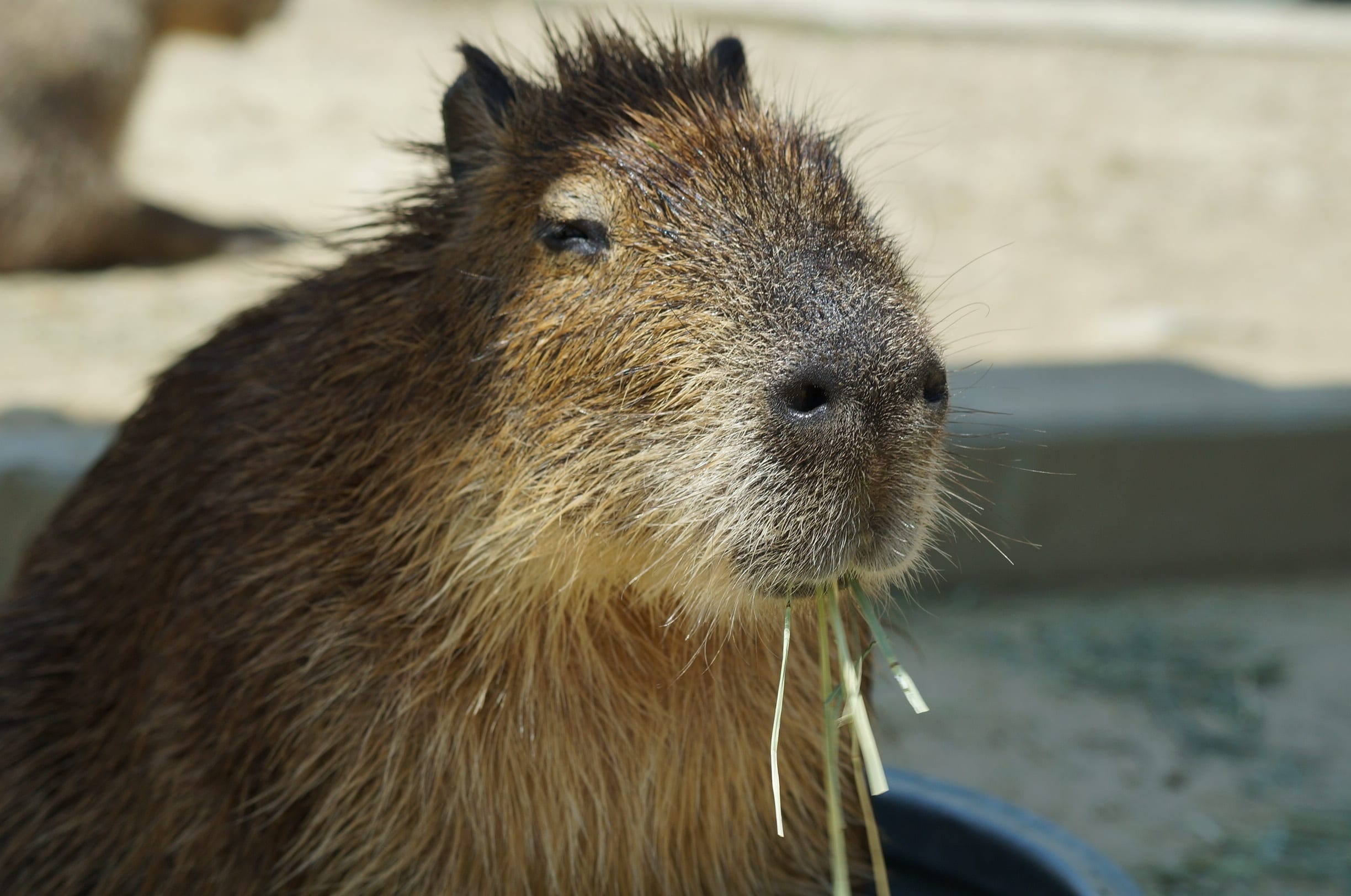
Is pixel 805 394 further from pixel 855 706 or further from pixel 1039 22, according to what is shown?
pixel 1039 22

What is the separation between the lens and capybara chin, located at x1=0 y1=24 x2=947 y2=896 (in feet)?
6.70

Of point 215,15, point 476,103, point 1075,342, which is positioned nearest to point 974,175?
point 1075,342

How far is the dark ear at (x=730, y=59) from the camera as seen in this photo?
2.58 metres

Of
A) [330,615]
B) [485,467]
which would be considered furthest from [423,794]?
[485,467]

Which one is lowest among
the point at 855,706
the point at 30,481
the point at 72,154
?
the point at 855,706

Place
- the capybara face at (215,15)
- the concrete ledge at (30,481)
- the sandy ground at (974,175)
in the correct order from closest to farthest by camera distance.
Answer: the concrete ledge at (30,481)
the sandy ground at (974,175)
the capybara face at (215,15)

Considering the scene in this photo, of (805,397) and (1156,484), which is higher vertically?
(805,397)

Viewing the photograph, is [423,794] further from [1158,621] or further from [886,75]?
[886,75]

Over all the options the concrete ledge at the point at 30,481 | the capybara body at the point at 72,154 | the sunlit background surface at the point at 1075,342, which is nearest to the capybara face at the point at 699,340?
the sunlit background surface at the point at 1075,342

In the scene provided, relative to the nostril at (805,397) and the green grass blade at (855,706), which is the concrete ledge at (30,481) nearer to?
the green grass blade at (855,706)

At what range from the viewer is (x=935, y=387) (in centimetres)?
203

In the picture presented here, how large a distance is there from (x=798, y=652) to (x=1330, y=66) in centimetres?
1176

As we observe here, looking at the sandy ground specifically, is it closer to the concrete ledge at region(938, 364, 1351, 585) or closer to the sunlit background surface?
the sunlit background surface

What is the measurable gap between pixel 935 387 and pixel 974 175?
7622 millimetres
